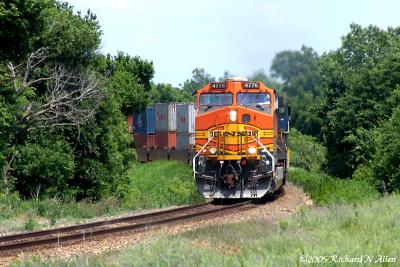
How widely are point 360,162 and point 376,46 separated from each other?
79.5 feet

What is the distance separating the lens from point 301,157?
8744 centimetres

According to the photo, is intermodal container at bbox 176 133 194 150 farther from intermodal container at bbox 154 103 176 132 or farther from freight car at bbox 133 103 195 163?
intermodal container at bbox 154 103 176 132

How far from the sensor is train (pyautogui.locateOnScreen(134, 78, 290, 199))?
22641 mm

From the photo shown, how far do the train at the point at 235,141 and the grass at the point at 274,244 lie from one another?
6.73m

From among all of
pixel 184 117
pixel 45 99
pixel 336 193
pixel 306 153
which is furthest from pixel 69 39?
pixel 306 153

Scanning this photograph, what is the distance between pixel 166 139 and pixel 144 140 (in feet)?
20.8

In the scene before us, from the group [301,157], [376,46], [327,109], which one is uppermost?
[376,46]

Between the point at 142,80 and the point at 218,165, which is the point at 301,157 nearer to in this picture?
the point at 142,80

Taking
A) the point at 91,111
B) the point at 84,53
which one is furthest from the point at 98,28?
the point at 91,111

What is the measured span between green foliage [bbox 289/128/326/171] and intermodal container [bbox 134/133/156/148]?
3223 centimetres

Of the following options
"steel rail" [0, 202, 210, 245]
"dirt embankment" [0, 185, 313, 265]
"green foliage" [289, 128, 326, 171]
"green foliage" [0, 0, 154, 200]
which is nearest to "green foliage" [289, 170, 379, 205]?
"dirt embankment" [0, 185, 313, 265]

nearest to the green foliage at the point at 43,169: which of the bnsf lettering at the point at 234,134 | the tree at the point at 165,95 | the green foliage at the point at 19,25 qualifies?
the green foliage at the point at 19,25

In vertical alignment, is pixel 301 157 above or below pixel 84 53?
below

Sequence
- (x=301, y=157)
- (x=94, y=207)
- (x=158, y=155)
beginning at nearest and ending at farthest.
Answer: (x=94, y=207) < (x=158, y=155) < (x=301, y=157)
